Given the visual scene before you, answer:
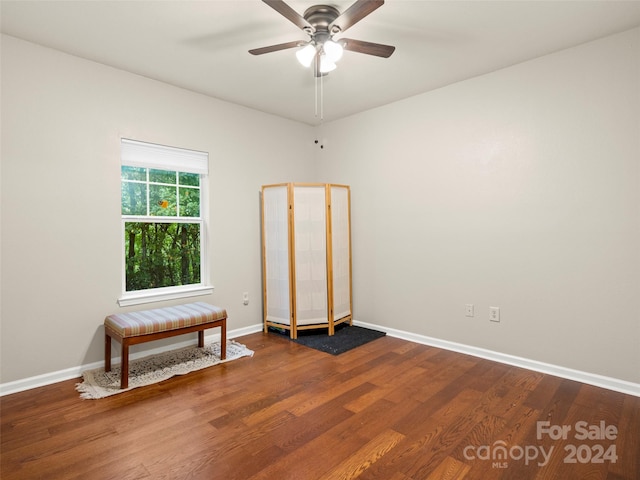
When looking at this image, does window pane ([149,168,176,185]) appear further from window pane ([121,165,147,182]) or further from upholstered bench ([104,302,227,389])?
upholstered bench ([104,302,227,389])

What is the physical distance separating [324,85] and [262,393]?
2.78 m

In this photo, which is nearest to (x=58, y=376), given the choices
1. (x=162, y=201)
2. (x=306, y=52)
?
(x=162, y=201)

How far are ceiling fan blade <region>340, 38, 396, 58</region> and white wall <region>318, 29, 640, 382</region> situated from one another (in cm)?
139

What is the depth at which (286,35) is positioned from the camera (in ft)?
8.39

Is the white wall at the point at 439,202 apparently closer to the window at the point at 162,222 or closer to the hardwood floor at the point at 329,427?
the window at the point at 162,222

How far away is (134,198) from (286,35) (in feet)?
6.50

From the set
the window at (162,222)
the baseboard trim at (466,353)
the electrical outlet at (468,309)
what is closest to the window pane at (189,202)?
the window at (162,222)

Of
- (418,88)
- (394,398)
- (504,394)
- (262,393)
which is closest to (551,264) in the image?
(504,394)

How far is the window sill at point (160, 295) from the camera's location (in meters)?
3.13

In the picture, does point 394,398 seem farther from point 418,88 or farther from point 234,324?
point 418,88

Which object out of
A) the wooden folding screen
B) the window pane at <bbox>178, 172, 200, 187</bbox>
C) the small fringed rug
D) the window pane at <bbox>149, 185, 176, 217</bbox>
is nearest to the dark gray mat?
the wooden folding screen

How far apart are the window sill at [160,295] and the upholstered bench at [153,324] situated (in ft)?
0.44

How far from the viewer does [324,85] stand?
11.2 feet

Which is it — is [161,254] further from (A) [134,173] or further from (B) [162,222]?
(A) [134,173]
